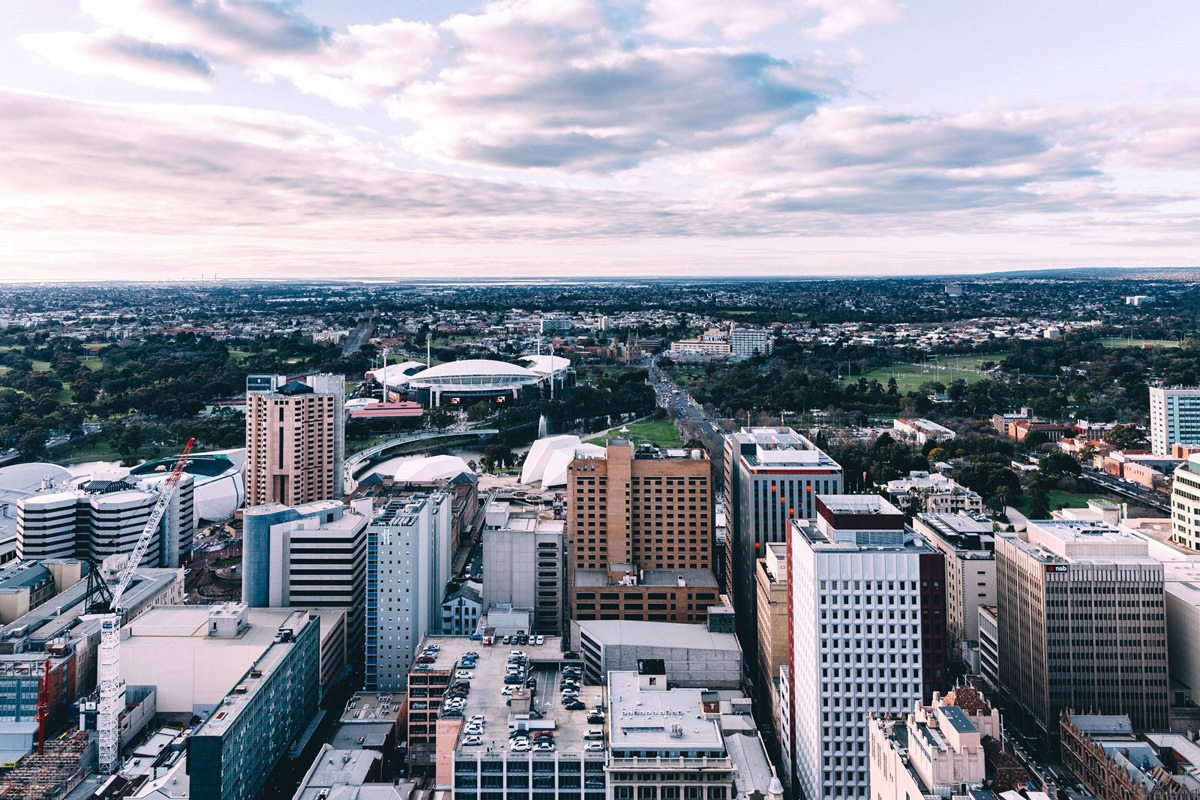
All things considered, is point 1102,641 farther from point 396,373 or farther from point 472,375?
point 396,373

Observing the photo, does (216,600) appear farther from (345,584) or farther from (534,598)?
(534,598)

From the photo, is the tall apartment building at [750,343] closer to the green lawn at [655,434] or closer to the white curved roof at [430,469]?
the green lawn at [655,434]

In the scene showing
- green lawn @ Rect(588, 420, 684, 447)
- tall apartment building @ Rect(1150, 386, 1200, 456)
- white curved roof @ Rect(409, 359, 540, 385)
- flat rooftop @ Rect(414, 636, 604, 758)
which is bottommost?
flat rooftop @ Rect(414, 636, 604, 758)

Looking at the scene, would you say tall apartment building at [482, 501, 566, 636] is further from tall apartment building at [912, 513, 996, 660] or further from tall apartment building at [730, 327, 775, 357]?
tall apartment building at [730, 327, 775, 357]

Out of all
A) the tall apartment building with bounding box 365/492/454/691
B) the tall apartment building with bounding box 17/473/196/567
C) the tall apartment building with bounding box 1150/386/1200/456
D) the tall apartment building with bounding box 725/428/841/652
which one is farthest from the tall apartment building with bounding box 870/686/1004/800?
the tall apartment building with bounding box 1150/386/1200/456

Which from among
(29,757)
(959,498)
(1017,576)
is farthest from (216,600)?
(959,498)
